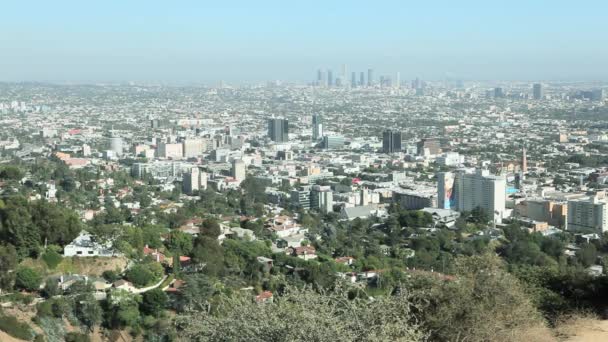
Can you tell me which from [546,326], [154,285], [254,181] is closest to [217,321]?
[546,326]

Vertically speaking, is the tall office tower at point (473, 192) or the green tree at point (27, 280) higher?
the green tree at point (27, 280)

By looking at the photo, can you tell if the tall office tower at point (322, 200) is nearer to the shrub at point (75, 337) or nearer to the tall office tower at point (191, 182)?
the tall office tower at point (191, 182)

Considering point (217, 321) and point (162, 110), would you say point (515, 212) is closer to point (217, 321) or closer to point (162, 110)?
point (217, 321)

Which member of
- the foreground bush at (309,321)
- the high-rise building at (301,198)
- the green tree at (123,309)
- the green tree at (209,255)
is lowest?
the high-rise building at (301,198)

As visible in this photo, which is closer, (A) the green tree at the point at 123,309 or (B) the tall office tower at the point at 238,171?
(A) the green tree at the point at 123,309

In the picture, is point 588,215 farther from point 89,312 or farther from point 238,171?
point 89,312

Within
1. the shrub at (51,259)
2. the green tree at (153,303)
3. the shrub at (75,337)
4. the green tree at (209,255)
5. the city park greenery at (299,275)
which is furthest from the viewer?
the green tree at (209,255)

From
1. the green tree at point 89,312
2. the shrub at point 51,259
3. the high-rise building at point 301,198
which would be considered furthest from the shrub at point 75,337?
the high-rise building at point 301,198
